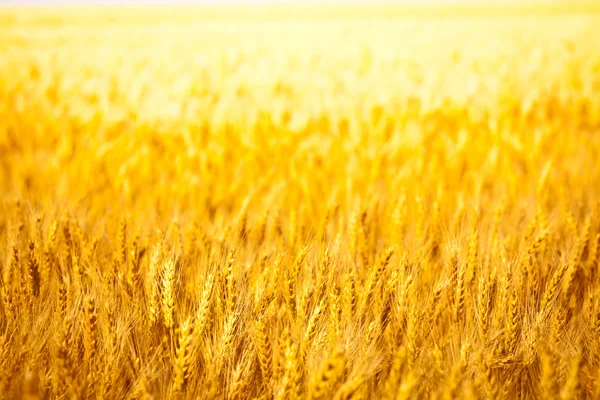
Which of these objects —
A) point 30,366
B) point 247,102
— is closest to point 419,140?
point 247,102

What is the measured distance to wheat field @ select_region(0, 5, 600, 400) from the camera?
0.91m

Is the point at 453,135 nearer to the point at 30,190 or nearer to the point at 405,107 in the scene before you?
the point at 405,107

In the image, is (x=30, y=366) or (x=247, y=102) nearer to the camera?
(x=30, y=366)

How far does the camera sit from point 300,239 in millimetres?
1399

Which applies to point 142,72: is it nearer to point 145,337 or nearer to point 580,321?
point 145,337

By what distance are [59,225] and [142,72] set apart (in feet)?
11.4

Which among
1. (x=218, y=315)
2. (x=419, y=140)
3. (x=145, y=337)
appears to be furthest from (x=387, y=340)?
(x=419, y=140)

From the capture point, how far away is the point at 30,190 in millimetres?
2064

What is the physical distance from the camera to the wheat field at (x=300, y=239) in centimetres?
91

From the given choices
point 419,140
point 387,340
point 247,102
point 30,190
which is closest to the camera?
point 387,340

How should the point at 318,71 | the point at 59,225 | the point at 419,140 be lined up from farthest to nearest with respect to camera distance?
the point at 318,71, the point at 419,140, the point at 59,225

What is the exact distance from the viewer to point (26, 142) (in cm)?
258

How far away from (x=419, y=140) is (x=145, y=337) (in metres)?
1.83

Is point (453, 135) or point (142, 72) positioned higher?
point (142, 72)
